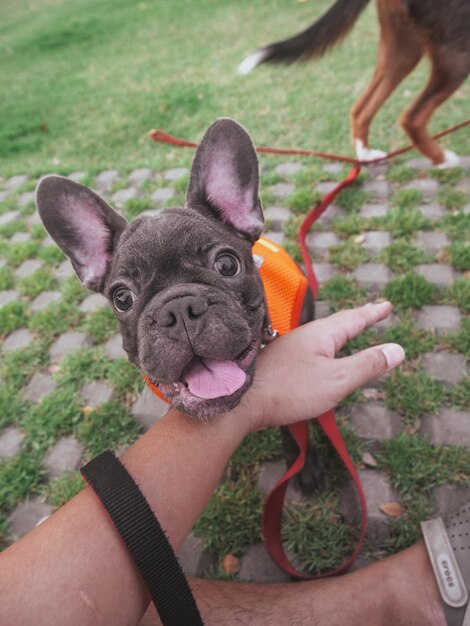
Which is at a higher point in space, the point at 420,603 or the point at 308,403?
the point at 308,403

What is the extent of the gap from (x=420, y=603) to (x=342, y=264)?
2553 mm

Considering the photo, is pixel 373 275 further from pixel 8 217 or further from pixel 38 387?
pixel 8 217

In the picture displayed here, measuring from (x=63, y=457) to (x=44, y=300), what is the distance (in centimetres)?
177

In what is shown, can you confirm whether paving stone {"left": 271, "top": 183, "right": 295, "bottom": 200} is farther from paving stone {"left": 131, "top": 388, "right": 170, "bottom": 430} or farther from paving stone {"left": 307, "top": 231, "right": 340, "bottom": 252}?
paving stone {"left": 131, "top": 388, "right": 170, "bottom": 430}

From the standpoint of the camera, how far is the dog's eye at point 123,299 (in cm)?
209

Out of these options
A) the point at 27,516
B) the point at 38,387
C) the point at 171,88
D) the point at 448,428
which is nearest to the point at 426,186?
the point at 448,428

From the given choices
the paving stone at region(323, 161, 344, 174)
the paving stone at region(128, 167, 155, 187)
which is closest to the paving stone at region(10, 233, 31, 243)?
the paving stone at region(128, 167, 155, 187)

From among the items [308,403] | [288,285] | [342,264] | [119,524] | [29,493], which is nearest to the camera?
[119,524]

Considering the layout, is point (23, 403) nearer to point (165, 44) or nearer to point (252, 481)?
point (252, 481)

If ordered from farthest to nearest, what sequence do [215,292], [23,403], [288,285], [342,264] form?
[342,264]
[23,403]
[288,285]
[215,292]

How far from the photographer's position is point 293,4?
408 inches

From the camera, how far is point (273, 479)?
2.71 meters

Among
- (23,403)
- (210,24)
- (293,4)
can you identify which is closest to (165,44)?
(210,24)

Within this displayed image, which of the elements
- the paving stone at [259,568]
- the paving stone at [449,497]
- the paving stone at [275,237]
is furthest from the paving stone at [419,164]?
the paving stone at [259,568]
